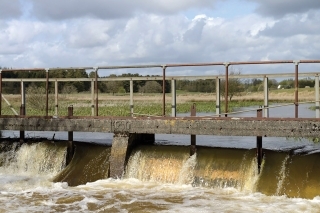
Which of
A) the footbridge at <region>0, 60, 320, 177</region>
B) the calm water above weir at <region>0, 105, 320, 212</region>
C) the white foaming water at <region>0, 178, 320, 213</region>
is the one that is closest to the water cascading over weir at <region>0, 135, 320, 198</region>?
the calm water above weir at <region>0, 105, 320, 212</region>

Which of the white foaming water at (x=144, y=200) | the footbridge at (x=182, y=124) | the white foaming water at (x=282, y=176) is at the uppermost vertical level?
the footbridge at (x=182, y=124)

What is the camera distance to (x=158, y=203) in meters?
10.4

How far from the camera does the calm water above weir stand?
33.6 feet

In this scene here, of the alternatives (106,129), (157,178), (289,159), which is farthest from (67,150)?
(289,159)

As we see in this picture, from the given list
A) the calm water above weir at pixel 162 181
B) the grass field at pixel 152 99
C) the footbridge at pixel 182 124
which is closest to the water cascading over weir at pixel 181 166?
the calm water above weir at pixel 162 181

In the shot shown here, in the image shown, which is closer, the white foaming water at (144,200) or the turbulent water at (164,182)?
the white foaming water at (144,200)

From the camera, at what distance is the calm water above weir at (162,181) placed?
10242 mm

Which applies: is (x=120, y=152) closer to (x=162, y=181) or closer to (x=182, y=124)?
(x=162, y=181)

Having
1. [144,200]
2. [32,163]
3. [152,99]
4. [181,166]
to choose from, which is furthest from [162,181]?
[152,99]

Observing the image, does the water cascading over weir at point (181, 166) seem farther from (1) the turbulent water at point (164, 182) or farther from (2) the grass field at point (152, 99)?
(2) the grass field at point (152, 99)

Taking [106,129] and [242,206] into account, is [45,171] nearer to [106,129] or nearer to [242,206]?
[106,129]

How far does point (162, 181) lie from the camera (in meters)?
12.5

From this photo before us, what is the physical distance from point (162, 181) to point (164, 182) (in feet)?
0.23

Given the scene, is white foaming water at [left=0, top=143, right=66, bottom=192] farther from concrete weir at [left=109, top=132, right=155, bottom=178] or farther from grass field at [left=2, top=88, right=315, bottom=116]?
grass field at [left=2, top=88, right=315, bottom=116]
